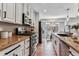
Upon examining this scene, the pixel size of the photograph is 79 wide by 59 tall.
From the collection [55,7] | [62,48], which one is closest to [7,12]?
[62,48]

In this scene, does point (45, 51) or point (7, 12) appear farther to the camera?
point (45, 51)

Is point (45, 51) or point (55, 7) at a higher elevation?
point (55, 7)

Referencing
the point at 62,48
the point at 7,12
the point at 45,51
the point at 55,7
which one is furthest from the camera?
the point at 55,7

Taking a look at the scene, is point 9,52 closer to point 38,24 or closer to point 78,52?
point 78,52

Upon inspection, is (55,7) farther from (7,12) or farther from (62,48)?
(7,12)

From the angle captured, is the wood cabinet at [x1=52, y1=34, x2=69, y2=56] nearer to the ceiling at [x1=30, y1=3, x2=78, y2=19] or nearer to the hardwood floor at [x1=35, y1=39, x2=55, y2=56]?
the hardwood floor at [x1=35, y1=39, x2=55, y2=56]

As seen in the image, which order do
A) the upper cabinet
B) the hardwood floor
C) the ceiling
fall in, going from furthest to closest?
the ceiling → the hardwood floor → the upper cabinet

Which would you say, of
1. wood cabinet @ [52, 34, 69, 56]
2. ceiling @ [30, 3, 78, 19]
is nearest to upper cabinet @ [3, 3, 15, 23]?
wood cabinet @ [52, 34, 69, 56]

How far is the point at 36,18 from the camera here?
25.5ft

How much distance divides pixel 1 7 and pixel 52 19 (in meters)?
8.80

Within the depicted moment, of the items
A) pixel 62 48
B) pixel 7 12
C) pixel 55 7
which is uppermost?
pixel 55 7

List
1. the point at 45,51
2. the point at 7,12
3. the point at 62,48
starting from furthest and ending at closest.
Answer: the point at 45,51 < the point at 62,48 < the point at 7,12

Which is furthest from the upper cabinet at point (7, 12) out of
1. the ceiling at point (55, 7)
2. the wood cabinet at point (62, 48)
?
the ceiling at point (55, 7)

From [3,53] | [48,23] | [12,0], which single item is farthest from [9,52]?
[48,23]
